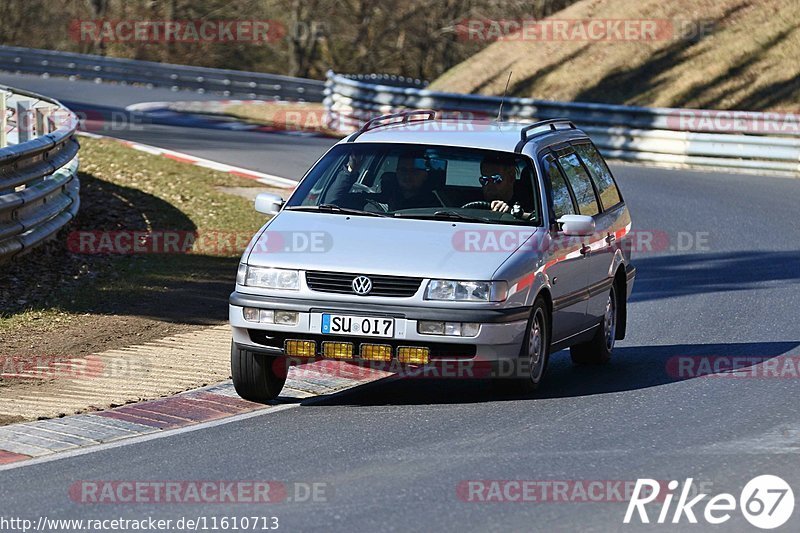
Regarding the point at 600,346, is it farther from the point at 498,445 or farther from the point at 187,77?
the point at 187,77

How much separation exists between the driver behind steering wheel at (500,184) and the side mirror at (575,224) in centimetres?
25

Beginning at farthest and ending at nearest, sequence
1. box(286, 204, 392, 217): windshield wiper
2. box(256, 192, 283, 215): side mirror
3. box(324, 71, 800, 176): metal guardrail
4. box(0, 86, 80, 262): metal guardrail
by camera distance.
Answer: box(324, 71, 800, 176): metal guardrail
box(0, 86, 80, 262): metal guardrail
box(256, 192, 283, 215): side mirror
box(286, 204, 392, 217): windshield wiper

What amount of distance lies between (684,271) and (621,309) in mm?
4539

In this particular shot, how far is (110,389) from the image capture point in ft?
30.0

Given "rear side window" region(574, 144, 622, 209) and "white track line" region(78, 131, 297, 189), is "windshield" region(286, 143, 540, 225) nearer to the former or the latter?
"rear side window" region(574, 144, 622, 209)

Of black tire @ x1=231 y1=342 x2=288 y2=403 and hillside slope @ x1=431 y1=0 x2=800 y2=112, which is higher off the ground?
hillside slope @ x1=431 y1=0 x2=800 y2=112

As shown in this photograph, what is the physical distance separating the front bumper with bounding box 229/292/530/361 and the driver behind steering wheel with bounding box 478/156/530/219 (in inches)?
39.7

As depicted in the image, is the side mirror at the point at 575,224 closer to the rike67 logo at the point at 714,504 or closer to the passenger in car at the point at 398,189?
the passenger in car at the point at 398,189

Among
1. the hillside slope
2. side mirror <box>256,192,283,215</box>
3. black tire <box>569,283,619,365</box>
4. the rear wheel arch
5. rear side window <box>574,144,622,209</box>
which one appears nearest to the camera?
side mirror <box>256,192,283,215</box>

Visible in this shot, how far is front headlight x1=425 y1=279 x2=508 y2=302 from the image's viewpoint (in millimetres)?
8219

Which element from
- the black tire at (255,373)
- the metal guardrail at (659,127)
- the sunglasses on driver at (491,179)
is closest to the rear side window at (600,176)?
the sunglasses on driver at (491,179)

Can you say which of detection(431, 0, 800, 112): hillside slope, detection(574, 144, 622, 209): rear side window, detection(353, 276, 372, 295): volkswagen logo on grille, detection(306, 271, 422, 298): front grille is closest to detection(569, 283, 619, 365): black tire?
detection(574, 144, 622, 209): rear side window

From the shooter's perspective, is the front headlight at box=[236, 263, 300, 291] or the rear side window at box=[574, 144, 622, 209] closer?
the front headlight at box=[236, 263, 300, 291]

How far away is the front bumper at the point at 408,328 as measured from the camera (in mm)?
8203
